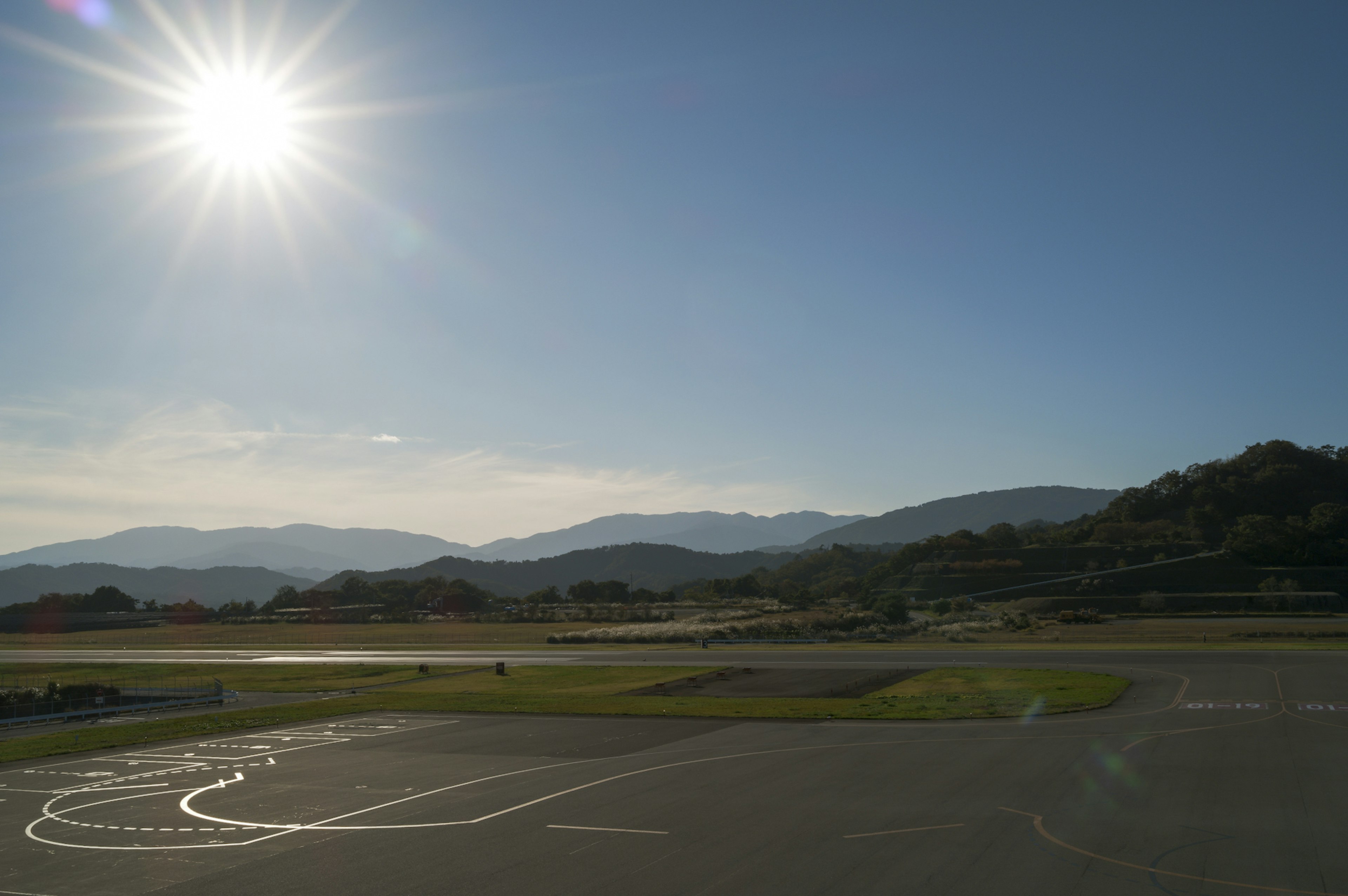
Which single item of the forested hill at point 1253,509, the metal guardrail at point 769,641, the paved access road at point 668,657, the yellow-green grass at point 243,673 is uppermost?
the forested hill at point 1253,509

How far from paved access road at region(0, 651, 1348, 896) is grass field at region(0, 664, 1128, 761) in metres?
3.00

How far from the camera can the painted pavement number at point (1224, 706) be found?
33781mm

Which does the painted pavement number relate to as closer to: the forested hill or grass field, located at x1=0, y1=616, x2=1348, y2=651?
grass field, located at x1=0, y1=616, x2=1348, y2=651

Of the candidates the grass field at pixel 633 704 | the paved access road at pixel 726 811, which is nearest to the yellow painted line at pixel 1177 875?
the paved access road at pixel 726 811

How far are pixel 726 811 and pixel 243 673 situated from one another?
226 feet

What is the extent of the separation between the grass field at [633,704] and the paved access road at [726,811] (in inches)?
118

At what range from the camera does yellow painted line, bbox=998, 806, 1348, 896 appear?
43.3 feet

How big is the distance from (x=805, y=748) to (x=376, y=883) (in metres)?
17.3

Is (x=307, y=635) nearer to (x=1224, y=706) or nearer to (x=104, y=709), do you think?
(x=104, y=709)

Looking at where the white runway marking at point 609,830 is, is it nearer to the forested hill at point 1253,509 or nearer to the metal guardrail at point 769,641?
the metal guardrail at point 769,641

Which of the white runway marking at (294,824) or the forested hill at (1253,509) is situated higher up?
the forested hill at (1253,509)

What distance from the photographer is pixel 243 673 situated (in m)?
73.8

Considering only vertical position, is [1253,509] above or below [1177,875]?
above

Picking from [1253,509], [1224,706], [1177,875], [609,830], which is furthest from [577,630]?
[1253,509]
